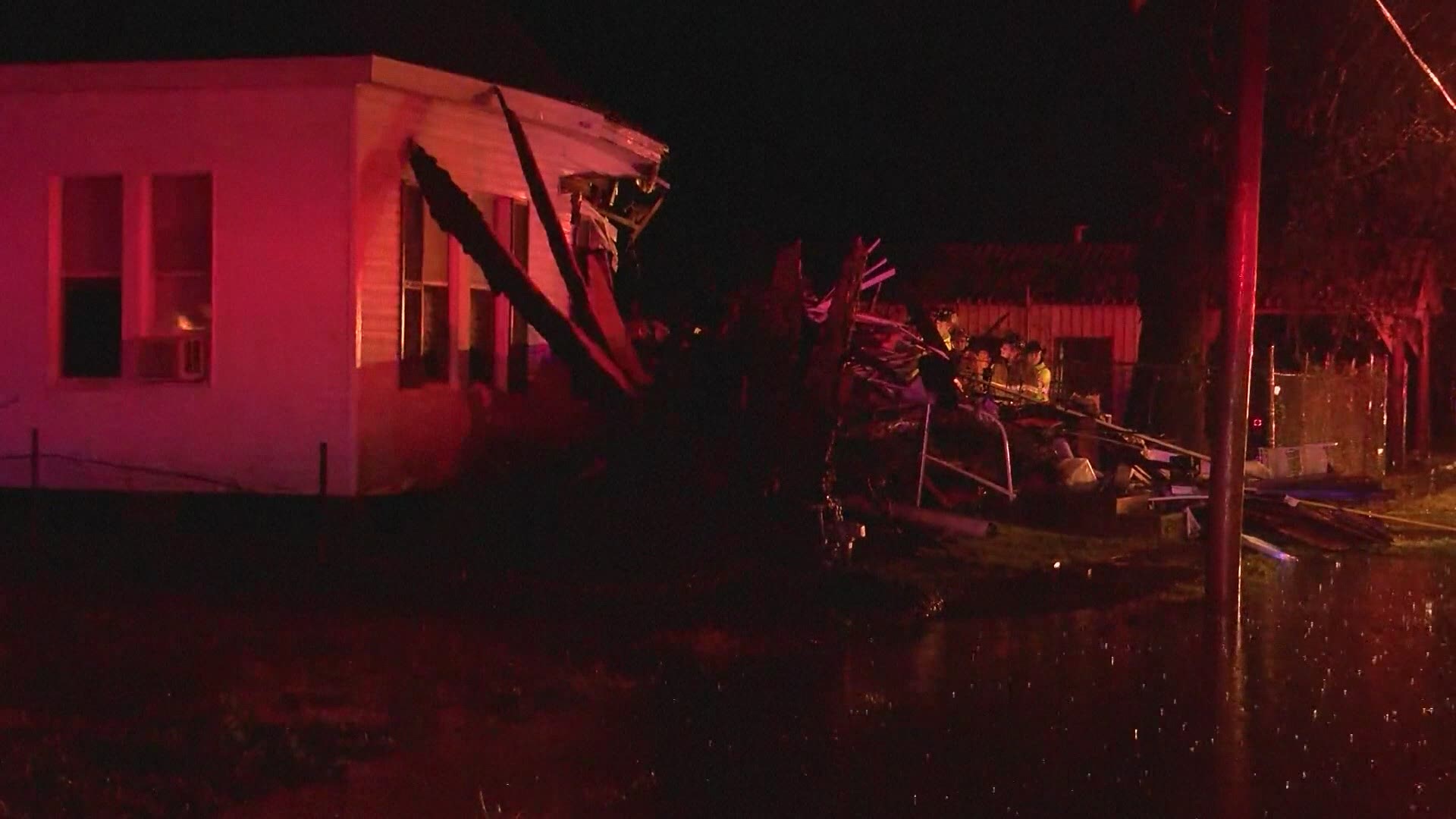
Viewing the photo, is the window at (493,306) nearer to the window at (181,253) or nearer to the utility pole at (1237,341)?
the window at (181,253)

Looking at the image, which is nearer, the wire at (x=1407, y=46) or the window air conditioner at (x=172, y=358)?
the window air conditioner at (x=172, y=358)

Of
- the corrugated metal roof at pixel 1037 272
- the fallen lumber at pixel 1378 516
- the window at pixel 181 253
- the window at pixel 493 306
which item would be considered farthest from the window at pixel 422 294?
the corrugated metal roof at pixel 1037 272

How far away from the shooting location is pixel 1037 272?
28.5m

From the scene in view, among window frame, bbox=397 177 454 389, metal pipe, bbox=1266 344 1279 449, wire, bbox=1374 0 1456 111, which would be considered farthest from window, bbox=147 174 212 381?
metal pipe, bbox=1266 344 1279 449

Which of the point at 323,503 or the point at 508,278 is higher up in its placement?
the point at 508,278

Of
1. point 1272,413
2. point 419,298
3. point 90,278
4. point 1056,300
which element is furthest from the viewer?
point 1056,300

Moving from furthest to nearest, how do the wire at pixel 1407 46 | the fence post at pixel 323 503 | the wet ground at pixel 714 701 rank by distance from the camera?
the wire at pixel 1407 46 → the fence post at pixel 323 503 → the wet ground at pixel 714 701

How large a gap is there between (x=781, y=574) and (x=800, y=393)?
4.43 feet

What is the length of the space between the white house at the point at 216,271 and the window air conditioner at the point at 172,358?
2cm

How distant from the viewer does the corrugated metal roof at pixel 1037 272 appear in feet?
90.7

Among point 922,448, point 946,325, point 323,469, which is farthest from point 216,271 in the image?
point 946,325

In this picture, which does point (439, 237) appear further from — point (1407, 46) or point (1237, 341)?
point (1407, 46)

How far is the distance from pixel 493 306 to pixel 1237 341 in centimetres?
640

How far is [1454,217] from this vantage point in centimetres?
2158
